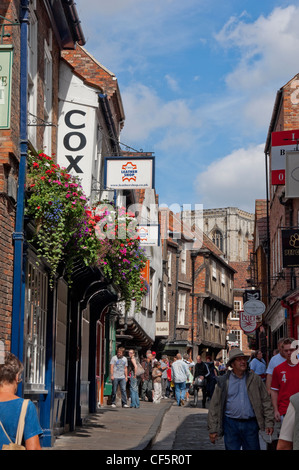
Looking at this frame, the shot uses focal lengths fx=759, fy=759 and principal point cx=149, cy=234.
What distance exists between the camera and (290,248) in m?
19.8

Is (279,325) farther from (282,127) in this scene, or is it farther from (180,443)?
(180,443)

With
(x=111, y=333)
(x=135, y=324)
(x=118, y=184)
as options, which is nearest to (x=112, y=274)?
(x=118, y=184)

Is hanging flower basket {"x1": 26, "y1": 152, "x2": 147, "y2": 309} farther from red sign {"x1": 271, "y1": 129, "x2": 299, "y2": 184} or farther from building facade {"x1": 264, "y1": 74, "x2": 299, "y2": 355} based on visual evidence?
red sign {"x1": 271, "y1": 129, "x2": 299, "y2": 184}

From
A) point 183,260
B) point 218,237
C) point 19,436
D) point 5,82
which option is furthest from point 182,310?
point 218,237

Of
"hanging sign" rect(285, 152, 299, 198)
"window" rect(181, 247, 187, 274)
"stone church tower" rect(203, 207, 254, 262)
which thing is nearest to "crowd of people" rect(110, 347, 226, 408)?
"hanging sign" rect(285, 152, 299, 198)

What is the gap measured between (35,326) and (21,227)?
7.56ft

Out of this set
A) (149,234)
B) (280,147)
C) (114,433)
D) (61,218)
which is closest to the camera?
(61,218)

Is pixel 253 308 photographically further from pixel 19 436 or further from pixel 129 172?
pixel 19 436

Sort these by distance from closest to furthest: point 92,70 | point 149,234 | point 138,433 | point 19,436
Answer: point 19,436, point 138,433, point 92,70, point 149,234

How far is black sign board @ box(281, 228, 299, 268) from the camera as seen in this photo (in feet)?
64.1

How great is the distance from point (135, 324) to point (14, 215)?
769 inches

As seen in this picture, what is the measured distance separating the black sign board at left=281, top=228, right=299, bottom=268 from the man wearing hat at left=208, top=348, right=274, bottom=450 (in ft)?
38.6

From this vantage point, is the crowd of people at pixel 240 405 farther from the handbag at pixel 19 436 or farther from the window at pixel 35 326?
the window at pixel 35 326

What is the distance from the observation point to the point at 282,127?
1106 inches
